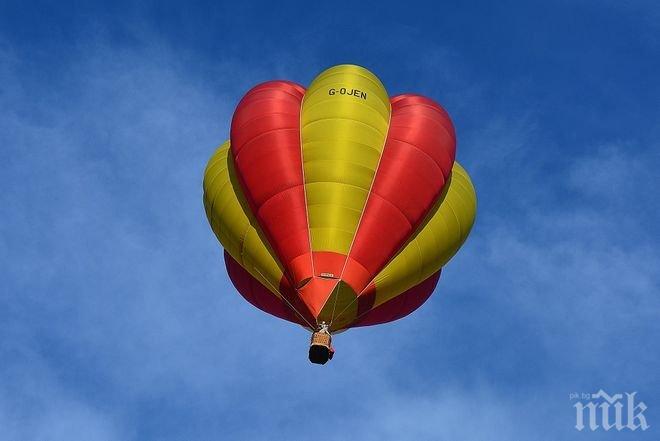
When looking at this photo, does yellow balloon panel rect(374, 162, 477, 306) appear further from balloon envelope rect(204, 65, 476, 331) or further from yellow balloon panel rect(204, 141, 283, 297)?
yellow balloon panel rect(204, 141, 283, 297)

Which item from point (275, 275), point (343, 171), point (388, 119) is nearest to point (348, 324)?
point (275, 275)

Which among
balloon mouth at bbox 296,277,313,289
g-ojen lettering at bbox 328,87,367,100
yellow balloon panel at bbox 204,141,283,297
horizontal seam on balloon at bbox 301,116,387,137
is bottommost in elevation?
balloon mouth at bbox 296,277,313,289

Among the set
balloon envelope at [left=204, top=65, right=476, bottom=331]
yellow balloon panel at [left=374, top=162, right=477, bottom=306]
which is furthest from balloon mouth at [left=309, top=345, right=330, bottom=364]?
yellow balloon panel at [left=374, top=162, right=477, bottom=306]

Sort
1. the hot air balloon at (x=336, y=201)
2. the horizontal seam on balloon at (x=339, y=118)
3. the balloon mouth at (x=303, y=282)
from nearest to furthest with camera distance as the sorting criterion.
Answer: the balloon mouth at (x=303, y=282), the hot air balloon at (x=336, y=201), the horizontal seam on balloon at (x=339, y=118)

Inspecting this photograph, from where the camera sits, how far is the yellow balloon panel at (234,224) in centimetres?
2845

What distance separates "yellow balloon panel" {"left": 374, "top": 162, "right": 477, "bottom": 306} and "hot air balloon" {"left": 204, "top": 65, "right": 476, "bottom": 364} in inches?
1.7

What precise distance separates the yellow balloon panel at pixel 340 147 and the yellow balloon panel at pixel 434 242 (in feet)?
5.85

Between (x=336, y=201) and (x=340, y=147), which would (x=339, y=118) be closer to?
(x=340, y=147)

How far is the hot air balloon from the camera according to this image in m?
27.4

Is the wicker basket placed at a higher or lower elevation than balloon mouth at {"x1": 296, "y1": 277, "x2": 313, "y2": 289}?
lower

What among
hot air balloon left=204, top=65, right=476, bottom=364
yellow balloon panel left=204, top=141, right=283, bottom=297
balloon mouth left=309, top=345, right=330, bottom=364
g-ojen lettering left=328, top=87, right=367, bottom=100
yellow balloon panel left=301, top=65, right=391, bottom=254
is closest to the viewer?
balloon mouth left=309, top=345, right=330, bottom=364

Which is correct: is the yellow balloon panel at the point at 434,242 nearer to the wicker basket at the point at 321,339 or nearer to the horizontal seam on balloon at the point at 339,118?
the wicker basket at the point at 321,339

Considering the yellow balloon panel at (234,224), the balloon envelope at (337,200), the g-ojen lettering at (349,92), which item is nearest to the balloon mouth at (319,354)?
the balloon envelope at (337,200)

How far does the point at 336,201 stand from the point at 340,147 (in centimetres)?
189
